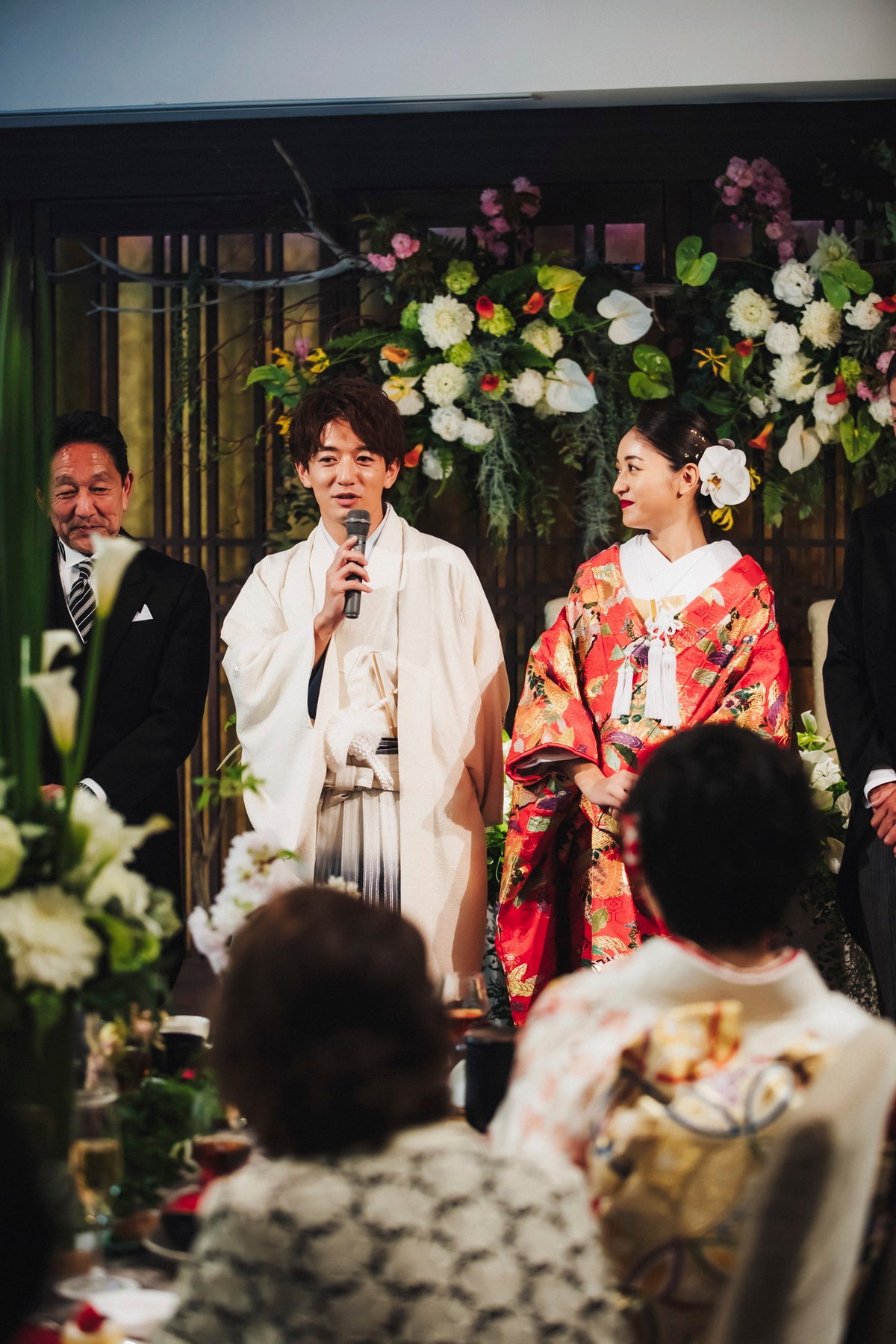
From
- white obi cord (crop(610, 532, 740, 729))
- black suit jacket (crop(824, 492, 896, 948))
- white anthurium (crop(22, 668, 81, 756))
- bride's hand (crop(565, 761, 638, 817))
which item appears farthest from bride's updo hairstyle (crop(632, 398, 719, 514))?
white anthurium (crop(22, 668, 81, 756))

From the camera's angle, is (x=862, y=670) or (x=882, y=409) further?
(x=882, y=409)

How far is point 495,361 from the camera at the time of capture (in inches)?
150

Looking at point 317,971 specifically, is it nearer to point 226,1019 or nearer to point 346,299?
point 226,1019

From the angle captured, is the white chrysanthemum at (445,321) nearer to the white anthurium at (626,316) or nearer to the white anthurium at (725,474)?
the white anthurium at (626,316)

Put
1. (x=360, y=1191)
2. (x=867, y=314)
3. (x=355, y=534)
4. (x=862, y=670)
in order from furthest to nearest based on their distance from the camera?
1. (x=867, y=314)
2. (x=862, y=670)
3. (x=355, y=534)
4. (x=360, y=1191)

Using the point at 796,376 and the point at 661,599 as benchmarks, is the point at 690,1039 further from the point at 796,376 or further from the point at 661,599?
the point at 796,376

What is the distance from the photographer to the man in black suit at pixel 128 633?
2859 mm

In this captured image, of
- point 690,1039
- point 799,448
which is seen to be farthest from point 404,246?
point 690,1039

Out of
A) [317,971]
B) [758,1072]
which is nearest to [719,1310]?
[758,1072]

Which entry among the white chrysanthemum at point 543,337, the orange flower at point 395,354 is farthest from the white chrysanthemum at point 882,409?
the orange flower at point 395,354

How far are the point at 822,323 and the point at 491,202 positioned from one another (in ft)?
3.18

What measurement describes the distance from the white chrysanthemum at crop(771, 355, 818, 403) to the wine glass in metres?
2.99

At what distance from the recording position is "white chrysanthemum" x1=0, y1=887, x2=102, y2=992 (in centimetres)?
119

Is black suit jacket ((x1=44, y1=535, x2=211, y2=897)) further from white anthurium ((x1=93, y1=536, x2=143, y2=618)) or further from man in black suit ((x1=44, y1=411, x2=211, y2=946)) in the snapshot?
white anthurium ((x1=93, y1=536, x2=143, y2=618))
